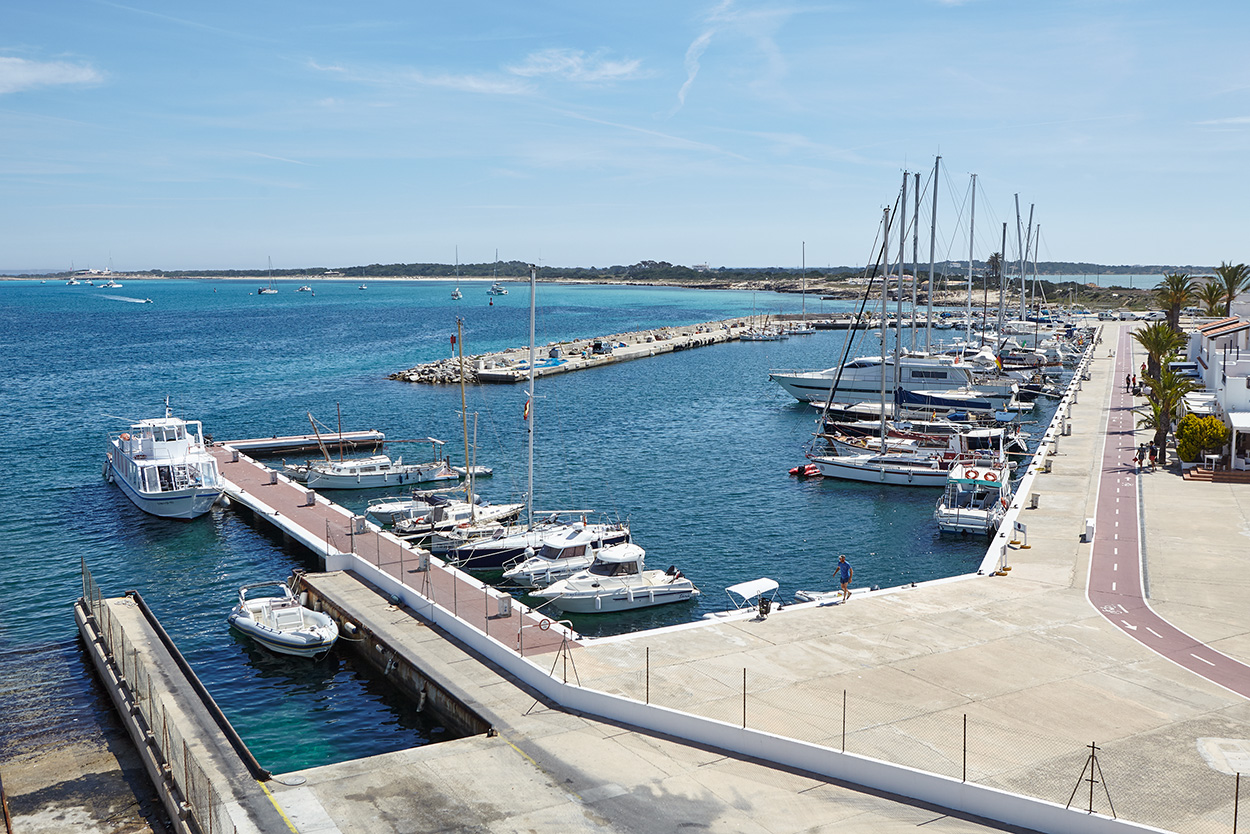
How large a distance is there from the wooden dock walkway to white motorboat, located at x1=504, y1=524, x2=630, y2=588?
8.07ft

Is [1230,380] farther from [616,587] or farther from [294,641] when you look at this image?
[294,641]

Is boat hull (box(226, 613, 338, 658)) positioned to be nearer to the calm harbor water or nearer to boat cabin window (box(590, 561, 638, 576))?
the calm harbor water

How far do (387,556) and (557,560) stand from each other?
20.6 feet

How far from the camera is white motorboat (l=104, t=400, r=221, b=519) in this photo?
46.8m

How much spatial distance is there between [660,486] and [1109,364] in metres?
68.2

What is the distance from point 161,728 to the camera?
22875 millimetres

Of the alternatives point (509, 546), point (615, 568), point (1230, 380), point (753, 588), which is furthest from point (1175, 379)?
point (509, 546)

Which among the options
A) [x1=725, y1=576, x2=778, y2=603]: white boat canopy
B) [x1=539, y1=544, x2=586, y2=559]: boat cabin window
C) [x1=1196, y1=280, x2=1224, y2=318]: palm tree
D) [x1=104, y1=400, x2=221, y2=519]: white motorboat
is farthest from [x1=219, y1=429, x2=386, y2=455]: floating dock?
[x1=1196, y1=280, x2=1224, y2=318]: palm tree

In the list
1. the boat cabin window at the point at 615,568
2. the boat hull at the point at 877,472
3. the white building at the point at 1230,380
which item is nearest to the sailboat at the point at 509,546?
the boat cabin window at the point at 615,568

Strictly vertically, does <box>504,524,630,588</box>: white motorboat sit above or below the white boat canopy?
below

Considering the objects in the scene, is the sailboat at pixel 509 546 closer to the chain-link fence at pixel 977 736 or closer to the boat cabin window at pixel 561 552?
the boat cabin window at pixel 561 552

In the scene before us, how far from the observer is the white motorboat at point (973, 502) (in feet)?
141

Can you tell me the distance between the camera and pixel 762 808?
1827 centimetres

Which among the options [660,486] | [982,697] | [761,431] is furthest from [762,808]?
[761,431]
